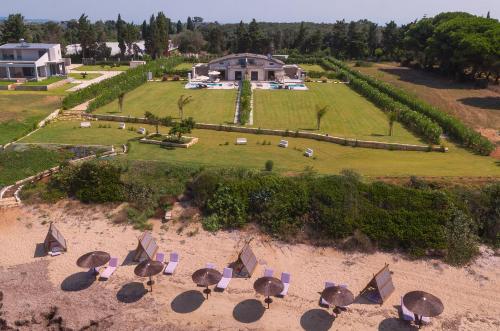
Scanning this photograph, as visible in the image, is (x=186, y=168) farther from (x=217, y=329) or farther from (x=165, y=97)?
(x=165, y=97)

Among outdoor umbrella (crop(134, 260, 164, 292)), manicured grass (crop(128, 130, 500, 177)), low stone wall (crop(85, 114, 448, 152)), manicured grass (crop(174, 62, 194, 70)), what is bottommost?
outdoor umbrella (crop(134, 260, 164, 292))

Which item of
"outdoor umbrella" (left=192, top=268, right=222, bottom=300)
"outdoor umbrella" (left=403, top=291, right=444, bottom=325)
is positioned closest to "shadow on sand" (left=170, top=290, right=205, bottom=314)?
"outdoor umbrella" (left=192, top=268, right=222, bottom=300)

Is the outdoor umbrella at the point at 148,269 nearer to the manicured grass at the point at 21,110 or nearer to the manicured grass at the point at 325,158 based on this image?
the manicured grass at the point at 325,158

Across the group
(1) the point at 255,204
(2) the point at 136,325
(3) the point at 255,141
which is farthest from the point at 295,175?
(2) the point at 136,325

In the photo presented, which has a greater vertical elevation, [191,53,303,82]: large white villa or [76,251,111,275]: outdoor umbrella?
[191,53,303,82]: large white villa

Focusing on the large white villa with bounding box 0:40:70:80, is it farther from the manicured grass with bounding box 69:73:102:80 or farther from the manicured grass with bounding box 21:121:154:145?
the manicured grass with bounding box 21:121:154:145

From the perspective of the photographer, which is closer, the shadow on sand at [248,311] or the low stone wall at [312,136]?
the shadow on sand at [248,311]

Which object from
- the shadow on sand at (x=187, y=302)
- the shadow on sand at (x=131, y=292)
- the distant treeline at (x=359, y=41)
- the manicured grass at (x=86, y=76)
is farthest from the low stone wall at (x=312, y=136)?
the distant treeline at (x=359, y=41)
